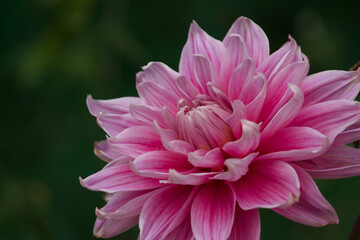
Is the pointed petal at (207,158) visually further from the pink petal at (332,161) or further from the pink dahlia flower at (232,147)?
the pink petal at (332,161)

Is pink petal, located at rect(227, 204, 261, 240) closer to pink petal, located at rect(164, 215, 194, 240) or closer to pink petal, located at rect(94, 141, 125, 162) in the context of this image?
pink petal, located at rect(164, 215, 194, 240)

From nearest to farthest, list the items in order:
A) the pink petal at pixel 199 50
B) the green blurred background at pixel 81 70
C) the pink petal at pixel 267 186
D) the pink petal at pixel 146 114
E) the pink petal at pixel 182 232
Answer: the pink petal at pixel 267 186 < the pink petal at pixel 182 232 < the pink petal at pixel 146 114 < the pink petal at pixel 199 50 < the green blurred background at pixel 81 70

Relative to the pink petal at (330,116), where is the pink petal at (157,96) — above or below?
above

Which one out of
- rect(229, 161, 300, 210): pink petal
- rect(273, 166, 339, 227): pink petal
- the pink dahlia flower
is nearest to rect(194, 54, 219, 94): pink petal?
the pink dahlia flower

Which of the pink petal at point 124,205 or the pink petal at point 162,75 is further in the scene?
the pink petal at point 162,75

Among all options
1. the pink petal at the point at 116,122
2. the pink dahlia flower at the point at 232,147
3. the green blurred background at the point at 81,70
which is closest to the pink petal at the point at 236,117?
the pink dahlia flower at the point at 232,147

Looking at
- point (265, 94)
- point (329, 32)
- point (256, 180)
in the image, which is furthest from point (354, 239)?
point (329, 32)

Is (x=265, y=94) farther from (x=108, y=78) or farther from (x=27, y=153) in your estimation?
(x=27, y=153)
